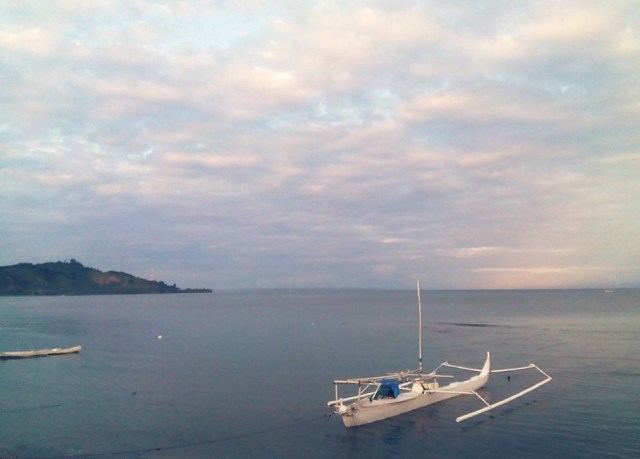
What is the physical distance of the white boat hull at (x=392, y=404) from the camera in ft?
98.2

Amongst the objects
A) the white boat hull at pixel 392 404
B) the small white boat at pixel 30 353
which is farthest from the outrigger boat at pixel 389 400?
the small white boat at pixel 30 353

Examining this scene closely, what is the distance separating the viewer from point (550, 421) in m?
31.5

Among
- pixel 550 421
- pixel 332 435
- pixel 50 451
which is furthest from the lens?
pixel 550 421

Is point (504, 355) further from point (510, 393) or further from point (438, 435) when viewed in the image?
point (438, 435)

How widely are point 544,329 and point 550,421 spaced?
65273 mm

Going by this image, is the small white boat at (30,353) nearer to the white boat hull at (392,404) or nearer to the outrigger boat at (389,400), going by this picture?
the outrigger boat at (389,400)

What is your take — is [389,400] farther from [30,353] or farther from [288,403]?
[30,353]

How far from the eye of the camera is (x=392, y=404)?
32.3 metres

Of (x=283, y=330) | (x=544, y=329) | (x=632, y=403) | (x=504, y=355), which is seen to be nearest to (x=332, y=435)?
(x=632, y=403)

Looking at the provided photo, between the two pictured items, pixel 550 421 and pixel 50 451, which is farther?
pixel 550 421

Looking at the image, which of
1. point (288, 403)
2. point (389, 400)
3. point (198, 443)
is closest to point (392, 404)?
point (389, 400)

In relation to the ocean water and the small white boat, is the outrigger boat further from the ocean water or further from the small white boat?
the small white boat

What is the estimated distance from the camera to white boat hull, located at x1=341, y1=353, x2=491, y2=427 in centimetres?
2992

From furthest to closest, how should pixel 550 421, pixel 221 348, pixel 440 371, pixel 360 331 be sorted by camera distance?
pixel 360 331
pixel 221 348
pixel 440 371
pixel 550 421
